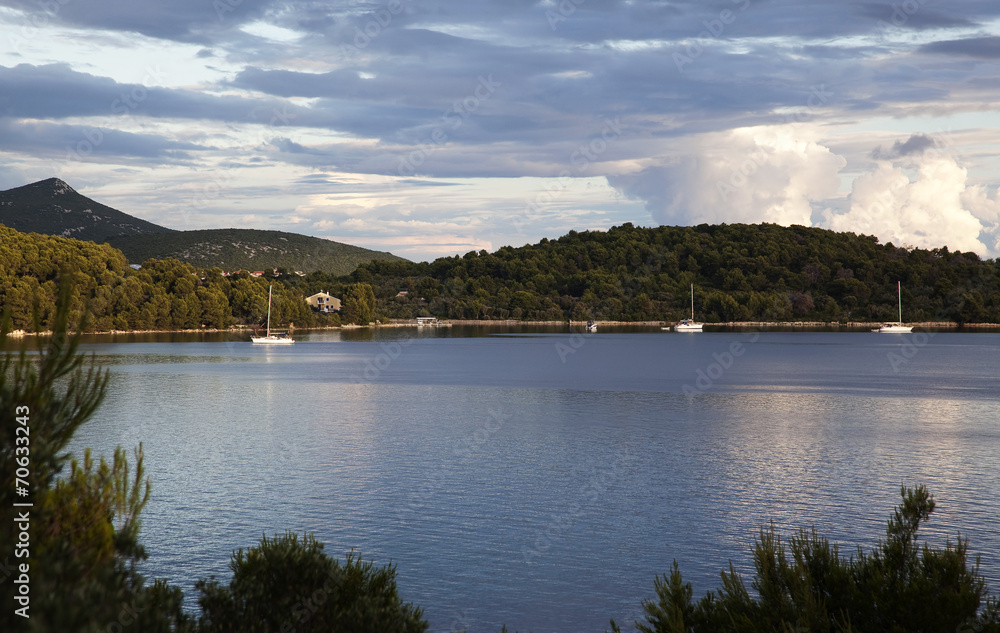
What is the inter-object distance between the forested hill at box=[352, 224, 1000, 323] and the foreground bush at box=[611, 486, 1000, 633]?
159m

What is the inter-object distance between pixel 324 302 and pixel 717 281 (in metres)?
85.2

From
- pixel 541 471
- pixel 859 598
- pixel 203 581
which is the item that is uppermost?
pixel 203 581

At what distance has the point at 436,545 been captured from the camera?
17.5 meters

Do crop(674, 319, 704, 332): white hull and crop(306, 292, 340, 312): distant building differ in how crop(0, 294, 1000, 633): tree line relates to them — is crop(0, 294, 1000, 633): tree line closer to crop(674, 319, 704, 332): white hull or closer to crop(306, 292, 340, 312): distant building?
crop(674, 319, 704, 332): white hull

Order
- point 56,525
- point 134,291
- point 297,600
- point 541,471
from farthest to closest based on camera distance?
1. point 134,291
2. point 541,471
3. point 297,600
4. point 56,525

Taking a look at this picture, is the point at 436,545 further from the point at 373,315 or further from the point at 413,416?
the point at 373,315

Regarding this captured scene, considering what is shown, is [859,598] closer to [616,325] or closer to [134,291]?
[134,291]

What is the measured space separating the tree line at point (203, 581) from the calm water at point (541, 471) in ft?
15.8

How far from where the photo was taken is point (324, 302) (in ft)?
536

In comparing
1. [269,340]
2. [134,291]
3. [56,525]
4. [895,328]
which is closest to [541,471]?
[56,525]

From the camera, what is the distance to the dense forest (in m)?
119

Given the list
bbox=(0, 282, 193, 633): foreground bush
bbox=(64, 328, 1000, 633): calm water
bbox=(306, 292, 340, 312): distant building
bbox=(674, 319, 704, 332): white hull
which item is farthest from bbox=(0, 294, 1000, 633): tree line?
bbox=(306, 292, 340, 312): distant building

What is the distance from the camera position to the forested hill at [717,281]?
155 meters

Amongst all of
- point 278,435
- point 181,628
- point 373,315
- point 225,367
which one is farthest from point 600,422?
point 373,315
